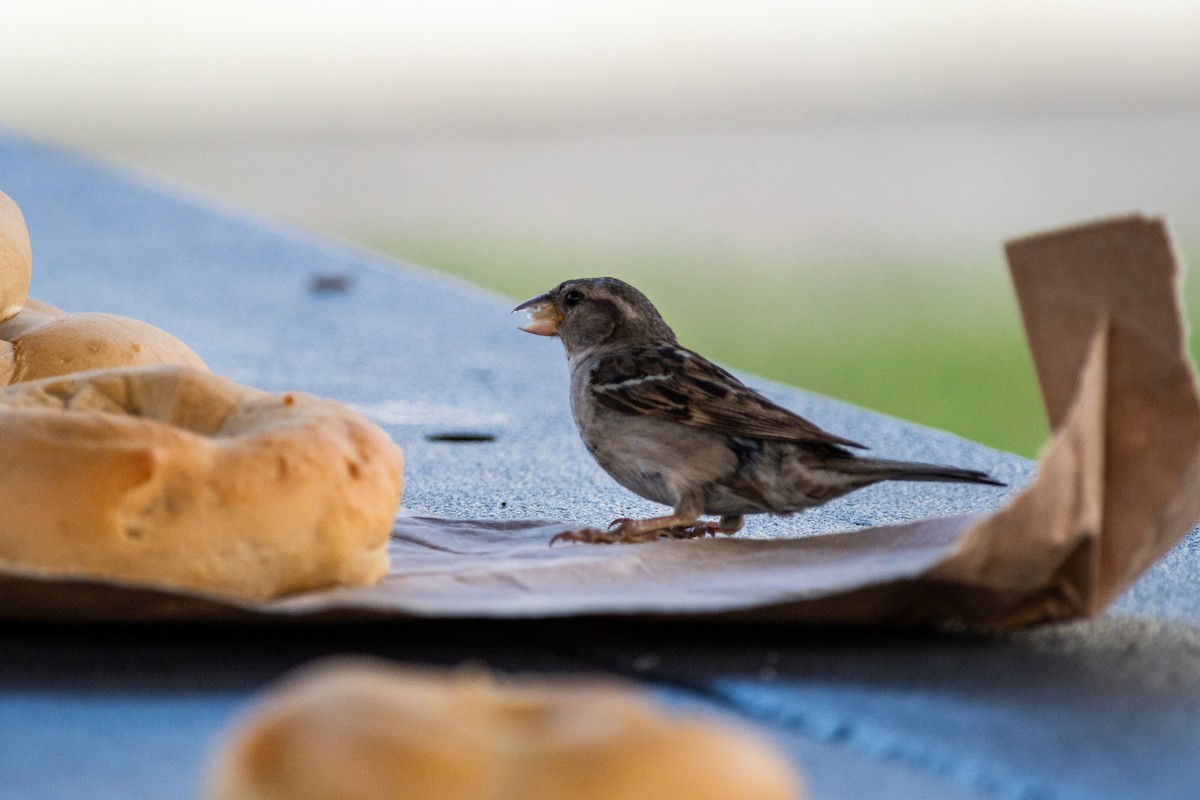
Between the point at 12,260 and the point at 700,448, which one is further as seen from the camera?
the point at 700,448

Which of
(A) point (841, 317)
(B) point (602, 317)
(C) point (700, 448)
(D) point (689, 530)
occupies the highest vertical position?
(B) point (602, 317)

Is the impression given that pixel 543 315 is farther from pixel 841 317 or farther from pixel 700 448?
pixel 841 317

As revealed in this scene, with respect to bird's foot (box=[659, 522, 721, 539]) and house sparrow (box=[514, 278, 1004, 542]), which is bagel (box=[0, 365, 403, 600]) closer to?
house sparrow (box=[514, 278, 1004, 542])

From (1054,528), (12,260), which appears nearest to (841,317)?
(12,260)

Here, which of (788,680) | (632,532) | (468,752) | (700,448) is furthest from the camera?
(700,448)

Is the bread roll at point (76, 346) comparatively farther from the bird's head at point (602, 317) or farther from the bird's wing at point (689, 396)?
the bird's head at point (602, 317)

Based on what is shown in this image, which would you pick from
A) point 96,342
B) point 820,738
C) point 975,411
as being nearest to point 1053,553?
point 820,738

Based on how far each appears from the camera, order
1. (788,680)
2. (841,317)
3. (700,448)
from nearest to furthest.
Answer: (788,680) < (700,448) < (841,317)

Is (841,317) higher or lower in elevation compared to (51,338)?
lower
